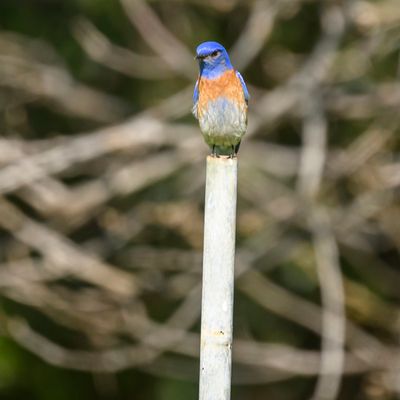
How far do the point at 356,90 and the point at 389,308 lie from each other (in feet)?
6.18

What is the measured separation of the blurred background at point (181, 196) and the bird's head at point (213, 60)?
5.80 feet

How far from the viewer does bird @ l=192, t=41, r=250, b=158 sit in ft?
13.0

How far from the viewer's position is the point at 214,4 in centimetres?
690

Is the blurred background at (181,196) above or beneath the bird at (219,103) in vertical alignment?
above

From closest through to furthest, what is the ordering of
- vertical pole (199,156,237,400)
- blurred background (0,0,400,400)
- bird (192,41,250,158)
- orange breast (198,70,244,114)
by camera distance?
1. vertical pole (199,156,237,400)
2. bird (192,41,250,158)
3. orange breast (198,70,244,114)
4. blurred background (0,0,400,400)

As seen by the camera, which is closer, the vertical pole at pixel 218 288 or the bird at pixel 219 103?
the vertical pole at pixel 218 288

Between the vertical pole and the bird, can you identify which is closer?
the vertical pole

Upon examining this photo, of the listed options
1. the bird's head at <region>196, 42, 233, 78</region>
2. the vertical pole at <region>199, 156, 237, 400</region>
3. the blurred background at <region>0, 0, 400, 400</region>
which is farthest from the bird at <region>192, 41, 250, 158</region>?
the blurred background at <region>0, 0, 400, 400</region>

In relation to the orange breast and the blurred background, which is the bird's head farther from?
the blurred background

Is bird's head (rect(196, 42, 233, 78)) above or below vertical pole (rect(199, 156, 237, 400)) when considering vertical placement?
above

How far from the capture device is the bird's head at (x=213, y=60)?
4.17m

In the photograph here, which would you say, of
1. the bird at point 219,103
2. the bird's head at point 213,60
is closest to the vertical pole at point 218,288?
the bird at point 219,103

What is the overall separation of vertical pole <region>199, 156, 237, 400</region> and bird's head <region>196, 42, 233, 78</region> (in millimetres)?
1147

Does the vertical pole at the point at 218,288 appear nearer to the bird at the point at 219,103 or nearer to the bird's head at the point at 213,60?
the bird at the point at 219,103
